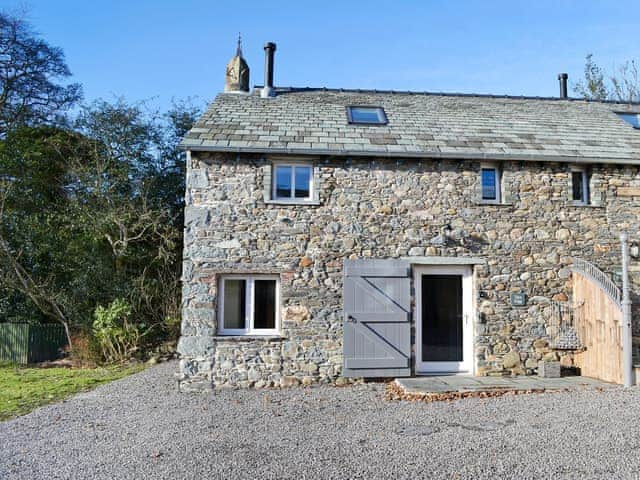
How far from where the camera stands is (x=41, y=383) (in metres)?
9.96

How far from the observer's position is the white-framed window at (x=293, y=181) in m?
9.19

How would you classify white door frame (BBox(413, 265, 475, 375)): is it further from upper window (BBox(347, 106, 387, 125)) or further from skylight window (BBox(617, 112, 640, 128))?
skylight window (BBox(617, 112, 640, 128))

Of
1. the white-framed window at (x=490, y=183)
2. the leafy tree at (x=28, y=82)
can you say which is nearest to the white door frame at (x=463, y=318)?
the white-framed window at (x=490, y=183)

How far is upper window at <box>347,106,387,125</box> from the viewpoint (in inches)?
414

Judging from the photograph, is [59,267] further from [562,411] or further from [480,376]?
[562,411]

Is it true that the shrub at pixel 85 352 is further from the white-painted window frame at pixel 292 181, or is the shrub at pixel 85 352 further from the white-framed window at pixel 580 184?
the white-framed window at pixel 580 184

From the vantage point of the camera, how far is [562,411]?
259 inches

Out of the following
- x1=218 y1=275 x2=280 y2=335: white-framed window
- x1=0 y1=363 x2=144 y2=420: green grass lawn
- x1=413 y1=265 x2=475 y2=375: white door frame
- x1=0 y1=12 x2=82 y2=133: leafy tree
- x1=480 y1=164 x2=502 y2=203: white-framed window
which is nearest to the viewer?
x1=0 y1=363 x2=144 y2=420: green grass lawn

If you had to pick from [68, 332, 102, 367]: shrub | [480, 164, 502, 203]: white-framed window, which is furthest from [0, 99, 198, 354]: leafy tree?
[480, 164, 502, 203]: white-framed window

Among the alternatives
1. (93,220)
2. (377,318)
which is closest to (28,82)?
(93,220)

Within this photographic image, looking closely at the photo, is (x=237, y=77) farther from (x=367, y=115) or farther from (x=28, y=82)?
(x=28, y=82)

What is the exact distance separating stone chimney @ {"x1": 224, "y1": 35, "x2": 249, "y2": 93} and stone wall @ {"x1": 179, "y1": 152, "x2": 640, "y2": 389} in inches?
182

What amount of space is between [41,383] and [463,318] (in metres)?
8.70

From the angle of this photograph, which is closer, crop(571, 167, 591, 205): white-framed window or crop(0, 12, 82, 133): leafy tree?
crop(571, 167, 591, 205): white-framed window
